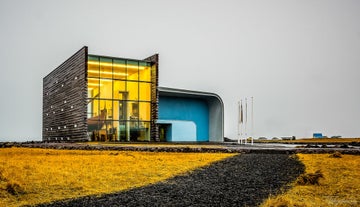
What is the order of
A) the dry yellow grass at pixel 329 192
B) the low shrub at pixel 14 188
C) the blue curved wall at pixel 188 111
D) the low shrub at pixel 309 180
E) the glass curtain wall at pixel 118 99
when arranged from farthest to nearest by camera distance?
the blue curved wall at pixel 188 111, the glass curtain wall at pixel 118 99, the low shrub at pixel 309 180, the low shrub at pixel 14 188, the dry yellow grass at pixel 329 192

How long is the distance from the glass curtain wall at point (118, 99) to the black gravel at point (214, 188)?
2148cm

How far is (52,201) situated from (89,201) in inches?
29.1

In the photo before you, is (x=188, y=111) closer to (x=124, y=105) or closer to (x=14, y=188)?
(x=124, y=105)

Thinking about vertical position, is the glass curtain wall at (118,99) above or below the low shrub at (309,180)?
above

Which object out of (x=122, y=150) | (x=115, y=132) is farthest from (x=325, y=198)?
(x=115, y=132)

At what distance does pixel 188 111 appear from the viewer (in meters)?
42.0

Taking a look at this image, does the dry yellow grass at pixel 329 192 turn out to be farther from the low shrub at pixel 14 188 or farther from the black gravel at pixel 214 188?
the low shrub at pixel 14 188

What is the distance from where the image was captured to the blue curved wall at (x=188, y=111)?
133 feet

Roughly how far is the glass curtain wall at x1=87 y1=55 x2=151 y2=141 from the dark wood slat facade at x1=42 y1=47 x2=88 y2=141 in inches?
27.5

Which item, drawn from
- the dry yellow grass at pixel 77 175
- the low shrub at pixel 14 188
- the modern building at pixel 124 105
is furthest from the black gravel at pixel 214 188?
the modern building at pixel 124 105

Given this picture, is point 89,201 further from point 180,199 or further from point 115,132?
point 115,132

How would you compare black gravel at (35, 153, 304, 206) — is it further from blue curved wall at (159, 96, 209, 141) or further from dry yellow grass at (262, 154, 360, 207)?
blue curved wall at (159, 96, 209, 141)

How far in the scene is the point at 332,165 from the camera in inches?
539

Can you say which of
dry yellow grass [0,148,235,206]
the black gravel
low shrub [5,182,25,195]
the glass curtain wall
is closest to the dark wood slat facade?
the glass curtain wall
